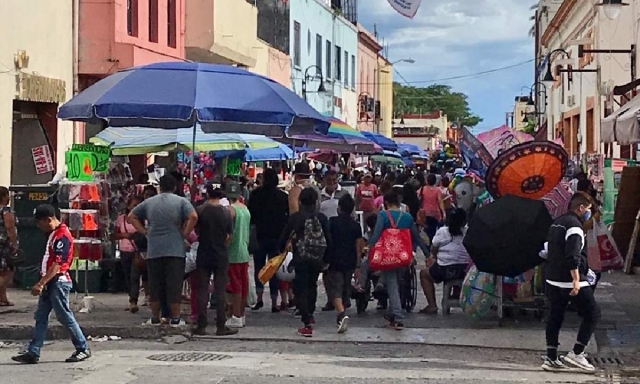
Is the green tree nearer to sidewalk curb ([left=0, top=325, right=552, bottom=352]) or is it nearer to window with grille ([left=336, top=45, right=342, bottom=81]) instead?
window with grille ([left=336, top=45, right=342, bottom=81])

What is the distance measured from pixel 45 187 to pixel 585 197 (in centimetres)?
843

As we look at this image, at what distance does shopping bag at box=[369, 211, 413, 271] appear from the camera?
43.3 feet

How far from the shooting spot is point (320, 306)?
15.5m

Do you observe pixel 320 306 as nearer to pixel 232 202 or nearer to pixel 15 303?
pixel 232 202

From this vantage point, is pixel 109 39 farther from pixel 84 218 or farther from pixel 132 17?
pixel 84 218

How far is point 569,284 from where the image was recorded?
35.0ft

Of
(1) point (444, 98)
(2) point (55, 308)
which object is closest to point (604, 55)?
(2) point (55, 308)

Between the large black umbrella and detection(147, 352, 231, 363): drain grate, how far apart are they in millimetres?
3379

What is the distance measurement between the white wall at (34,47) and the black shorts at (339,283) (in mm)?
7370

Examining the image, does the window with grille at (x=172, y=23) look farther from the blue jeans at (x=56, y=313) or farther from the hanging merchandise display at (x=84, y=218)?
the blue jeans at (x=56, y=313)

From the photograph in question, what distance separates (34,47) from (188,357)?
9.74m

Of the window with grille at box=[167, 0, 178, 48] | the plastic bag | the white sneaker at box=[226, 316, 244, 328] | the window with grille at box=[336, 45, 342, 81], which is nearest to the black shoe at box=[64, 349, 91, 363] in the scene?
the plastic bag

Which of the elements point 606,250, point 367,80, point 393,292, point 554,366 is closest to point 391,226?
point 393,292

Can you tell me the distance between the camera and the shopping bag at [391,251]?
13.2m
